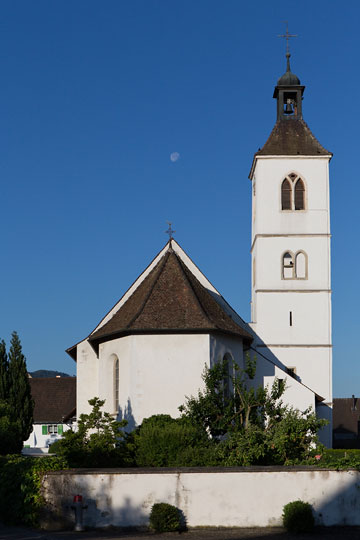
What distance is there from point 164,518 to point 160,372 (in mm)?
12421

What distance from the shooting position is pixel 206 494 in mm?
15805

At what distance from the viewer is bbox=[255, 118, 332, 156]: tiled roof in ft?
129

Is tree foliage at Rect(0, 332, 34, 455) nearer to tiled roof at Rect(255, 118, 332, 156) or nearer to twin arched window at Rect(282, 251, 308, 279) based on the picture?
twin arched window at Rect(282, 251, 308, 279)

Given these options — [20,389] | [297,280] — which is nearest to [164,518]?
[297,280]

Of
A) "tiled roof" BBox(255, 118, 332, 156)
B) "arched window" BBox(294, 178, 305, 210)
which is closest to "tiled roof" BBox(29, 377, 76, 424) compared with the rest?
"arched window" BBox(294, 178, 305, 210)

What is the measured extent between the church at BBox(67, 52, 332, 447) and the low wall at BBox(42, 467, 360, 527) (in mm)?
11401

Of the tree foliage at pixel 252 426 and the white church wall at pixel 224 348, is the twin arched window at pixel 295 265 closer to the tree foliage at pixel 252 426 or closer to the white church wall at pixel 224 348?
the white church wall at pixel 224 348

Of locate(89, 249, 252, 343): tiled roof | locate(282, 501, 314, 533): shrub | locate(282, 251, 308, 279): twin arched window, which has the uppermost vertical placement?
locate(282, 251, 308, 279): twin arched window

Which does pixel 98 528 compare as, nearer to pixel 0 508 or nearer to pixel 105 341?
pixel 0 508

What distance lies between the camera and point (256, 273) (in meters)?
38.4

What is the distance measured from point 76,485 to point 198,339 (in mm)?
12529

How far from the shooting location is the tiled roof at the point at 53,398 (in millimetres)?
58438

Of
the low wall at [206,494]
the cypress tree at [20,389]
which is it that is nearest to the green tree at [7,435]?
the low wall at [206,494]

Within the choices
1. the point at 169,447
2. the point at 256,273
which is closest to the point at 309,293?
the point at 256,273
